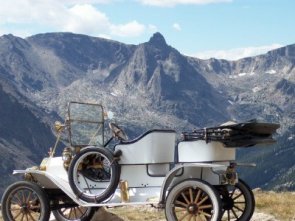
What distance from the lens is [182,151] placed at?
11.9 metres

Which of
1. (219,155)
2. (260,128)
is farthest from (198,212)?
(260,128)

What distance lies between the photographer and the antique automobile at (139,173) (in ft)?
37.8

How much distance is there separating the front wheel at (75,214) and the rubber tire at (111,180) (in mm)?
1502

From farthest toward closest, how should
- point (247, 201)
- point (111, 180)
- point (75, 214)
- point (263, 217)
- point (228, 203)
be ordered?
point (75, 214)
point (263, 217)
point (247, 201)
point (228, 203)
point (111, 180)

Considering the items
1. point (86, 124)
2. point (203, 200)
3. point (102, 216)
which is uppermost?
point (86, 124)

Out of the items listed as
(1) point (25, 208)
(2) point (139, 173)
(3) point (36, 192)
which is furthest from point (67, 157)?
(2) point (139, 173)

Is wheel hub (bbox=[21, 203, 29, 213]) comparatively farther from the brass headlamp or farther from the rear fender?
the rear fender

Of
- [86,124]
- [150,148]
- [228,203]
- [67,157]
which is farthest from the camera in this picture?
[86,124]

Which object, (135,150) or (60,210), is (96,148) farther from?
(60,210)

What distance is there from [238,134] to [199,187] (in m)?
1.28

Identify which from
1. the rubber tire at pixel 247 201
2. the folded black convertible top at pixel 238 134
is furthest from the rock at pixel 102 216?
the folded black convertible top at pixel 238 134

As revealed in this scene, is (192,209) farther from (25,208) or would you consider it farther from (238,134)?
(25,208)

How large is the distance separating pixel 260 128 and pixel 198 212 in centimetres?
204

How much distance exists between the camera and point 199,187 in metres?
11.5
